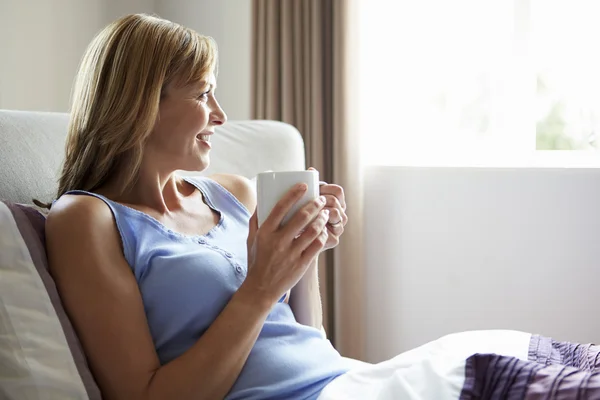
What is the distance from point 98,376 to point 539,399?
0.61 metres

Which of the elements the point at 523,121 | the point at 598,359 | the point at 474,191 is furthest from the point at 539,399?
the point at 523,121

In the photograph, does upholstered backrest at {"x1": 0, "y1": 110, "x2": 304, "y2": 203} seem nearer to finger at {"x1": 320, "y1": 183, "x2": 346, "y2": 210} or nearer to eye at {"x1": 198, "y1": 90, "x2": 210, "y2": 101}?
eye at {"x1": 198, "y1": 90, "x2": 210, "y2": 101}

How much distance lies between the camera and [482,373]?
98cm

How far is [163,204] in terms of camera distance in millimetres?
1320

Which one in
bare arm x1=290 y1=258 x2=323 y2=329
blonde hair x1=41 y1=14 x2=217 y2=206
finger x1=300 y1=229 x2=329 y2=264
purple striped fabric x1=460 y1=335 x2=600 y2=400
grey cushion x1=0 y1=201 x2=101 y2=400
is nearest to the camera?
purple striped fabric x1=460 y1=335 x2=600 y2=400

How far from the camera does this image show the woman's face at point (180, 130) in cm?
127

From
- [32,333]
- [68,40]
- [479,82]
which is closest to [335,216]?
[32,333]

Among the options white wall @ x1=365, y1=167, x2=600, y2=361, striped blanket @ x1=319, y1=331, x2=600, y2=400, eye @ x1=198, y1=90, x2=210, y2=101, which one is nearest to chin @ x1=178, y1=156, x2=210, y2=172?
eye @ x1=198, y1=90, x2=210, y2=101

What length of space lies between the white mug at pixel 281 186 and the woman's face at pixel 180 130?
0.83 feet

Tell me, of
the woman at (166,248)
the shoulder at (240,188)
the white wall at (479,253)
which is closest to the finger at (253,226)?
the woman at (166,248)

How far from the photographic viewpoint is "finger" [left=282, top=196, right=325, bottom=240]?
1.06m

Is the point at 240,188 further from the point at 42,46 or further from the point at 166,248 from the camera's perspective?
the point at 42,46

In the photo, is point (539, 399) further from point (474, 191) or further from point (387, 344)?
point (387, 344)

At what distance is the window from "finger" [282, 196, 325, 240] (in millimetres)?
1594
